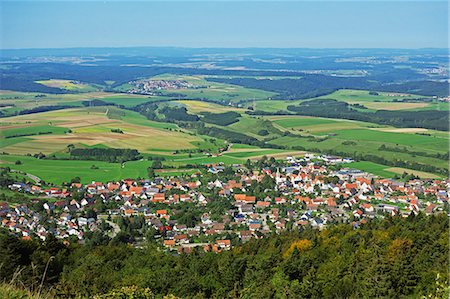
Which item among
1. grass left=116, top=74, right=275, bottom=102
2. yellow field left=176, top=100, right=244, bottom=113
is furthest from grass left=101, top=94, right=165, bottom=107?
yellow field left=176, top=100, right=244, bottom=113

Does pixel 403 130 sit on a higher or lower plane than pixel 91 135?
lower

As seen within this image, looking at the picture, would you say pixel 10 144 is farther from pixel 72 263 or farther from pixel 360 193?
pixel 72 263

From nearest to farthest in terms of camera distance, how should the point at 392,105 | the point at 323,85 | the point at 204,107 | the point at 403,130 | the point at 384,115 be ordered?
the point at 403,130, the point at 384,115, the point at 204,107, the point at 392,105, the point at 323,85

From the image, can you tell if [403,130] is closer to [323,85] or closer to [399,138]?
[399,138]

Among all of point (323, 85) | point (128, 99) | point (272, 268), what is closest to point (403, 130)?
point (128, 99)

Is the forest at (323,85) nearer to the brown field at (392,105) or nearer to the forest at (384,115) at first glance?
the brown field at (392,105)

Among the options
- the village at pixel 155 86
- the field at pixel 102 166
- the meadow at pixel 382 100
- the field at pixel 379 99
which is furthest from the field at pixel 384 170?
the village at pixel 155 86
